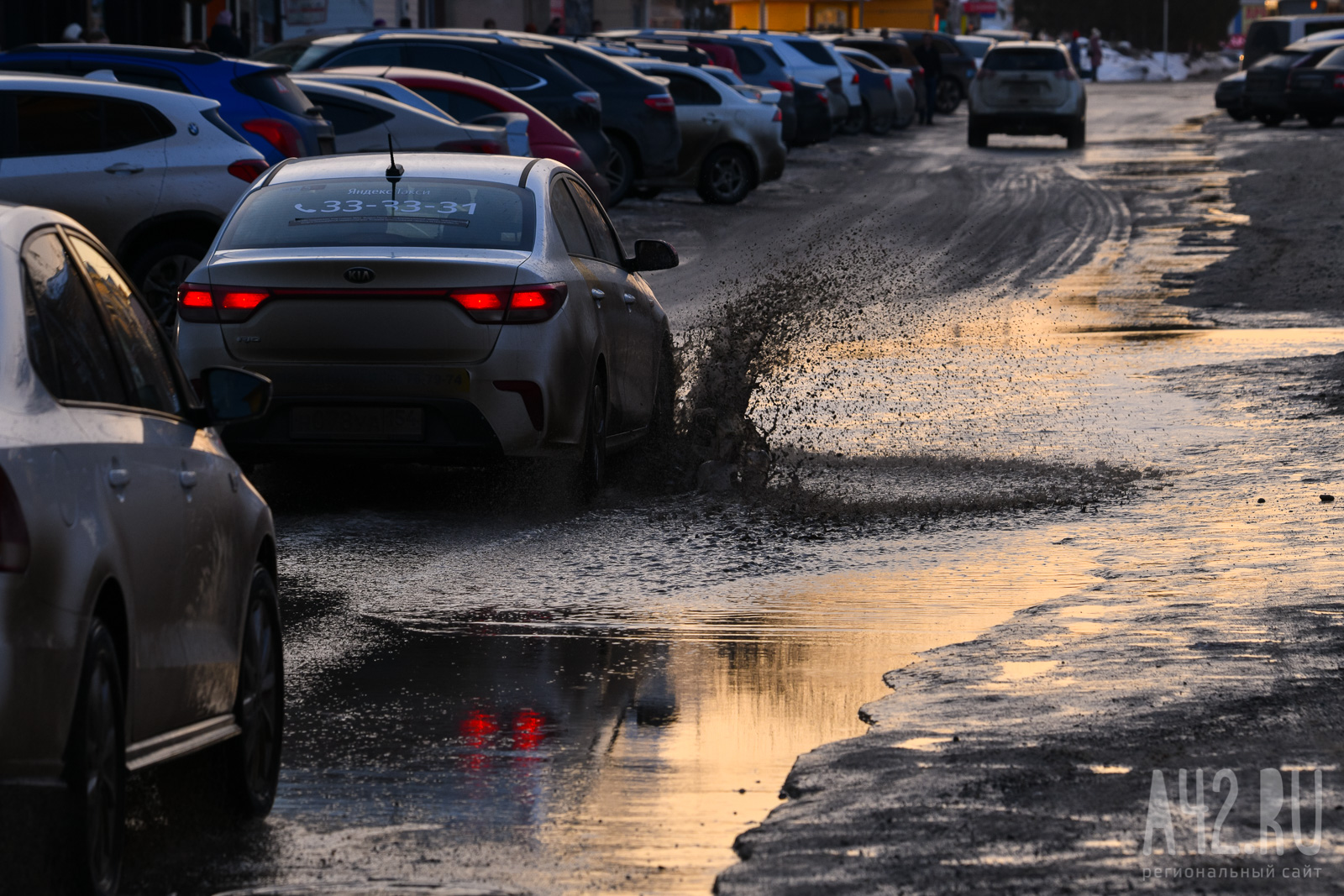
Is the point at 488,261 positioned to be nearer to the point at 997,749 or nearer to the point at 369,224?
the point at 369,224

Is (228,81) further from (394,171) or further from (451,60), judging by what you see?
(451,60)

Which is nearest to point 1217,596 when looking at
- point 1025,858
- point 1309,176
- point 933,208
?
point 1025,858

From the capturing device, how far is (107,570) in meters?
4.05

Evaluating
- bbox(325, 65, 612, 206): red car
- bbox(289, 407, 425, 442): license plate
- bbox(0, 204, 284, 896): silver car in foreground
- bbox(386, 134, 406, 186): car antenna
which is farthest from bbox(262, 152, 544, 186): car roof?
bbox(325, 65, 612, 206): red car

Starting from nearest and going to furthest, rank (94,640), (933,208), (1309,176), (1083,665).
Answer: (94,640) → (1083,665) → (933,208) → (1309,176)

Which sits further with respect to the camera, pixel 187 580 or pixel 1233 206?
pixel 1233 206

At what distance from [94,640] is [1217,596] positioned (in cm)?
451

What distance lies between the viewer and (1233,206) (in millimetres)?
27062

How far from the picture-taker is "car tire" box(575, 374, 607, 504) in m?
9.54

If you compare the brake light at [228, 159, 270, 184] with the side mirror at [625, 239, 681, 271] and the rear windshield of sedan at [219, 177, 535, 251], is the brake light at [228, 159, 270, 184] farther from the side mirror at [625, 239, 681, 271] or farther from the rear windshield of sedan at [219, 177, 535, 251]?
the rear windshield of sedan at [219, 177, 535, 251]

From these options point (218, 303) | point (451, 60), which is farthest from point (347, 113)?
point (218, 303)

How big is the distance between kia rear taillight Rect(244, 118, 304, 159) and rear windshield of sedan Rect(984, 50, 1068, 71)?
27211mm

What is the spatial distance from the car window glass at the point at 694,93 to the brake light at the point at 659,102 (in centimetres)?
226

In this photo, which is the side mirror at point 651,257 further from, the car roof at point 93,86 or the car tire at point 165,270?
the car roof at point 93,86
